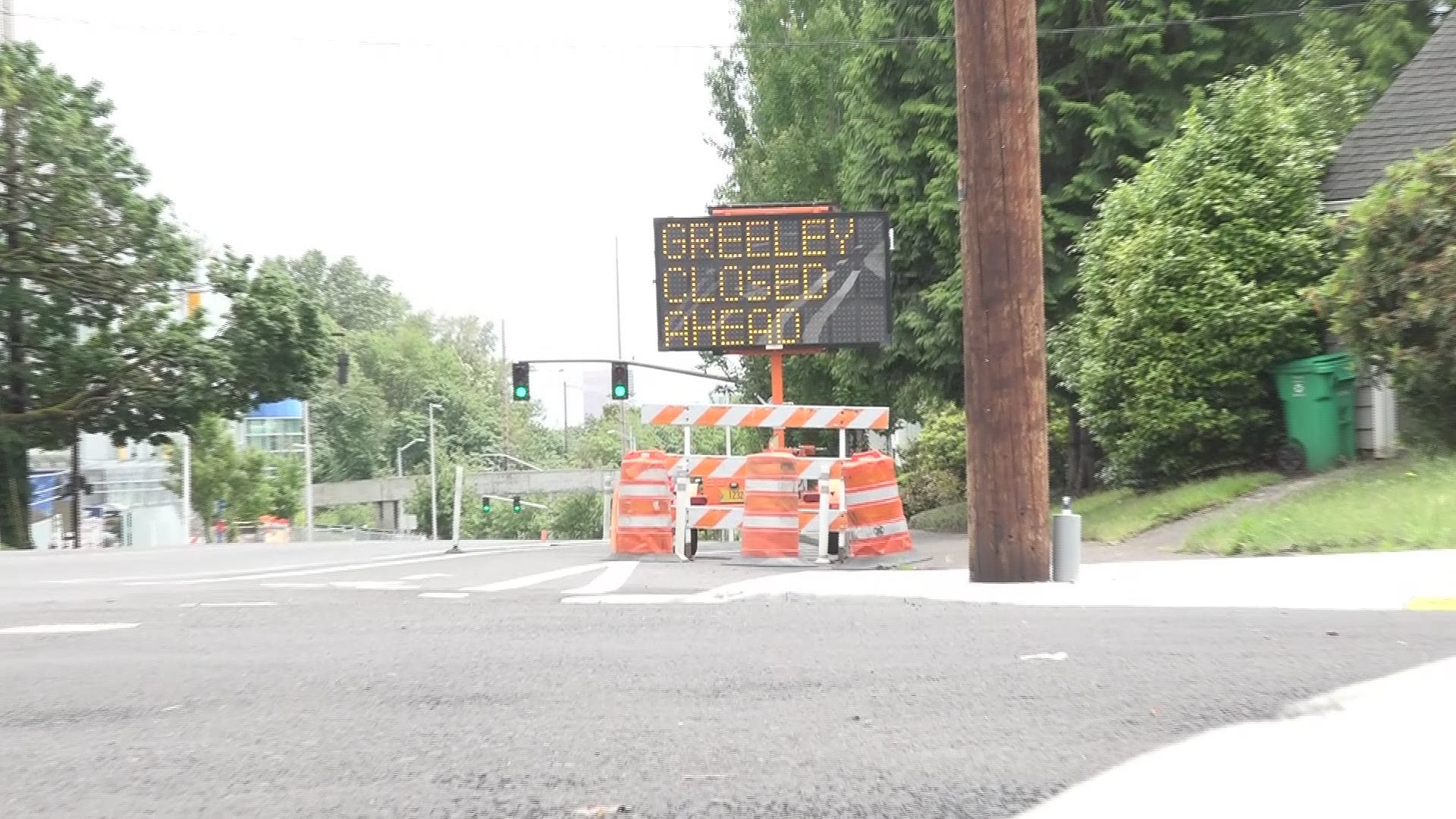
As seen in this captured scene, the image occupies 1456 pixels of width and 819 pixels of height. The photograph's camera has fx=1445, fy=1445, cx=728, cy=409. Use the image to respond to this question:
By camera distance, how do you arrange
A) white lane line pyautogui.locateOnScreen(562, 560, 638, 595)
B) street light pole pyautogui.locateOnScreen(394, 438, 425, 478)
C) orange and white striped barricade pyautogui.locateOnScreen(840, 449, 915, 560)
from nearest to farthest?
white lane line pyautogui.locateOnScreen(562, 560, 638, 595) → orange and white striped barricade pyautogui.locateOnScreen(840, 449, 915, 560) → street light pole pyautogui.locateOnScreen(394, 438, 425, 478)

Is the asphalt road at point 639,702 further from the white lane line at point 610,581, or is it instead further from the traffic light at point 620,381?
the traffic light at point 620,381

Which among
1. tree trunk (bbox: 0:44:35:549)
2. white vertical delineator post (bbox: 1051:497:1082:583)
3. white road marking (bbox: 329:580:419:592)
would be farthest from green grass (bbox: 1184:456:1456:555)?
tree trunk (bbox: 0:44:35:549)

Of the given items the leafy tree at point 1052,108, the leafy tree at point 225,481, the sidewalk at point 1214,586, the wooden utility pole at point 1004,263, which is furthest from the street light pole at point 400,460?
the wooden utility pole at point 1004,263

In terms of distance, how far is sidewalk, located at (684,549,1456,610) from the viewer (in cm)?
891

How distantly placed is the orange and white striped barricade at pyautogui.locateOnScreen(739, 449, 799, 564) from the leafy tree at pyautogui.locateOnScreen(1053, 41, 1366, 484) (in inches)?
213

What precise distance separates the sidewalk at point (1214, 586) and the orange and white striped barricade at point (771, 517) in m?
4.24

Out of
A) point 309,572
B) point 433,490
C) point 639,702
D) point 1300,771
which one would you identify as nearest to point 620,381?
point 309,572

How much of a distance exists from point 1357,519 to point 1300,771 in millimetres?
9252

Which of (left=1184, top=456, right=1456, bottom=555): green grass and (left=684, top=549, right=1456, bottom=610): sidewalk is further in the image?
(left=1184, top=456, right=1456, bottom=555): green grass

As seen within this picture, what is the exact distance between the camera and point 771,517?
16297mm

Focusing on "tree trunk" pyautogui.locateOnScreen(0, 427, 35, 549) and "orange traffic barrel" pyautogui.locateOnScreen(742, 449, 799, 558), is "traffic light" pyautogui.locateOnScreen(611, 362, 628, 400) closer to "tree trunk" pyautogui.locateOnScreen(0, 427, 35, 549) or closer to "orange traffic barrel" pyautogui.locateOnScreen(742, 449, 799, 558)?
"tree trunk" pyautogui.locateOnScreen(0, 427, 35, 549)

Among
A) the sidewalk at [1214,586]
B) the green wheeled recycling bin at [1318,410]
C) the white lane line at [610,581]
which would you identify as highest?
the green wheeled recycling bin at [1318,410]

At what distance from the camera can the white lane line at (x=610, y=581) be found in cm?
1141

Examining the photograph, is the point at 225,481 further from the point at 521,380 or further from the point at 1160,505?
the point at 1160,505
